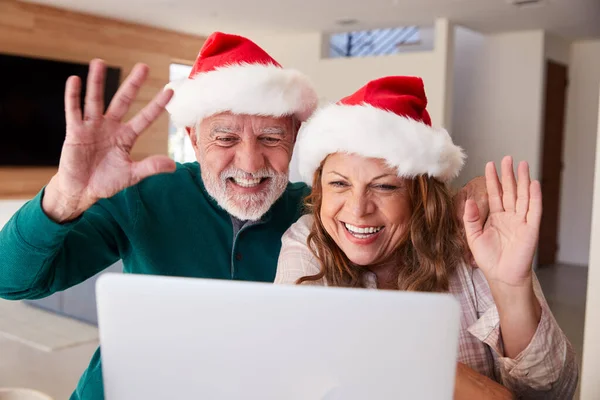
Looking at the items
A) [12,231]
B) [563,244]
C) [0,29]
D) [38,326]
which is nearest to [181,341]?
[12,231]

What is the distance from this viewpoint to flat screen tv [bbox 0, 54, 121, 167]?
23.4 ft

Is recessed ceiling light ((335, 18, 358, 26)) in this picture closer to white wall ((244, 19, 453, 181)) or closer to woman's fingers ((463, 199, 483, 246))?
white wall ((244, 19, 453, 181))

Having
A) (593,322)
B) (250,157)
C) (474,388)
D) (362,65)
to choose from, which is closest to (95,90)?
(250,157)

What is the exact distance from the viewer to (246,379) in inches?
32.9

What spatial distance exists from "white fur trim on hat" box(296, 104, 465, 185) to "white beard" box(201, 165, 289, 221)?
0.59ft

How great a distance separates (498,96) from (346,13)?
2449mm

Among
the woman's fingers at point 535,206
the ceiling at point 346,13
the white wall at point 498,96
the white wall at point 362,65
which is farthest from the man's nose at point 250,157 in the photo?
the white wall at point 498,96

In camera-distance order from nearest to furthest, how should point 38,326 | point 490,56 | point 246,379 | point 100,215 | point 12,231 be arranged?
point 246,379 → point 12,231 → point 100,215 → point 38,326 → point 490,56

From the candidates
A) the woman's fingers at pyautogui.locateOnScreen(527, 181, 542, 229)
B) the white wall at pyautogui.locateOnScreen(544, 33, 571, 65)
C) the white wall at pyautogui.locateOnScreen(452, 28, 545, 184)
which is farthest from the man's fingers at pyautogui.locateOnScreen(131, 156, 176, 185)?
the white wall at pyautogui.locateOnScreen(544, 33, 571, 65)

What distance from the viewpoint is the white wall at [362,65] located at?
298 inches

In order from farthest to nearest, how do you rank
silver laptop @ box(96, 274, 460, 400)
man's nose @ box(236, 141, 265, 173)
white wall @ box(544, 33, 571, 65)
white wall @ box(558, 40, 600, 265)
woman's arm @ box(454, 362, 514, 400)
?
white wall @ box(558, 40, 600, 265), white wall @ box(544, 33, 571, 65), man's nose @ box(236, 141, 265, 173), woman's arm @ box(454, 362, 514, 400), silver laptop @ box(96, 274, 460, 400)

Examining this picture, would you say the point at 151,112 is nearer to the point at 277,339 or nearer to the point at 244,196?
the point at 244,196

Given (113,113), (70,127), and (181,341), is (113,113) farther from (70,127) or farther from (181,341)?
(181,341)

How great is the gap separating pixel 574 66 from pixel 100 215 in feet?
27.3
